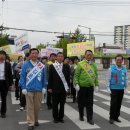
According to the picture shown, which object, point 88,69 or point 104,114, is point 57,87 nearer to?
point 88,69

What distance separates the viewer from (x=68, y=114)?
10953mm

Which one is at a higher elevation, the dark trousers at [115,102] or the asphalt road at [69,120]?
the dark trousers at [115,102]

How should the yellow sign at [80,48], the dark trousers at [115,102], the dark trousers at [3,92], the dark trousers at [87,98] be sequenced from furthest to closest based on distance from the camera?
the yellow sign at [80,48] < the dark trousers at [3,92] < the dark trousers at [115,102] < the dark trousers at [87,98]

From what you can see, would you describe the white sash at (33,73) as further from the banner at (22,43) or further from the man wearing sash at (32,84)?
the banner at (22,43)

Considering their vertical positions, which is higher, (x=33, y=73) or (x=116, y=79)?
(x=33, y=73)

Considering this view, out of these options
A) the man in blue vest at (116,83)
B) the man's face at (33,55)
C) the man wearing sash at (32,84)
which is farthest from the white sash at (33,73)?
the man in blue vest at (116,83)

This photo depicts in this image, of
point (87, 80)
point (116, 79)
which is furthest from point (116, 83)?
point (87, 80)

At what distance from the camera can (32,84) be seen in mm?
8797

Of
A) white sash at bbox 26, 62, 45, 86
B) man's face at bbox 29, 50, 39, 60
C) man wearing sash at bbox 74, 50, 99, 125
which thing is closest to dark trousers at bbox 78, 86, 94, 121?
man wearing sash at bbox 74, 50, 99, 125

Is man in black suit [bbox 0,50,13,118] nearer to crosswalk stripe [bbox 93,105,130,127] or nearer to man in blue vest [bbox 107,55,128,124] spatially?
crosswalk stripe [bbox 93,105,130,127]

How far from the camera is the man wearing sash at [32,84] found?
876 centimetres

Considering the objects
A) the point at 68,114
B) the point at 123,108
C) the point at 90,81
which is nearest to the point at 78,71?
the point at 90,81

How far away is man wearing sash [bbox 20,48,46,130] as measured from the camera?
28.7 ft

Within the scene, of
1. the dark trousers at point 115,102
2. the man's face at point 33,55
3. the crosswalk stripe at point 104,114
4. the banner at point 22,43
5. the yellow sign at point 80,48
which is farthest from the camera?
the yellow sign at point 80,48
